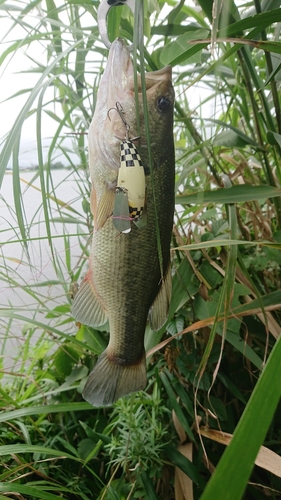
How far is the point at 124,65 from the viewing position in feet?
1.48

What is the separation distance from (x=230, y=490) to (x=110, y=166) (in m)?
0.36

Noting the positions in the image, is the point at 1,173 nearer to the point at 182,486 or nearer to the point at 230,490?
the point at 230,490

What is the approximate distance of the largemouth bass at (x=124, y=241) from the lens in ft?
1.54

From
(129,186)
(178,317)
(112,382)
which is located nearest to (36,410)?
(112,382)

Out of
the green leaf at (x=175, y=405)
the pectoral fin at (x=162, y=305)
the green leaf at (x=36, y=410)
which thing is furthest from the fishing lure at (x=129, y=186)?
the green leaf at (x=175, y=405)

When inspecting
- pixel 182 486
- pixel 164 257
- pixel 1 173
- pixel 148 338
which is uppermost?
pixel 1 173

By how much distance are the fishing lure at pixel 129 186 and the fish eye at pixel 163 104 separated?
0.27 feet

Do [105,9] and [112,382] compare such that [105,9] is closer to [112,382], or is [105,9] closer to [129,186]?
[129,186]

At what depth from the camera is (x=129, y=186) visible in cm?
43

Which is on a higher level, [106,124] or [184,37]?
[184,37]

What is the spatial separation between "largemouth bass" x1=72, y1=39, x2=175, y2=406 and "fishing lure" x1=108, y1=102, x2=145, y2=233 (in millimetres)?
16

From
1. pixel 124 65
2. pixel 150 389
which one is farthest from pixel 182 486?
pixel 124 65

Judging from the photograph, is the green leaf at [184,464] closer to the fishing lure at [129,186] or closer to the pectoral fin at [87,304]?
the pectoral fin at [87,304]

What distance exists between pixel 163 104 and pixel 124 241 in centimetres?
18
